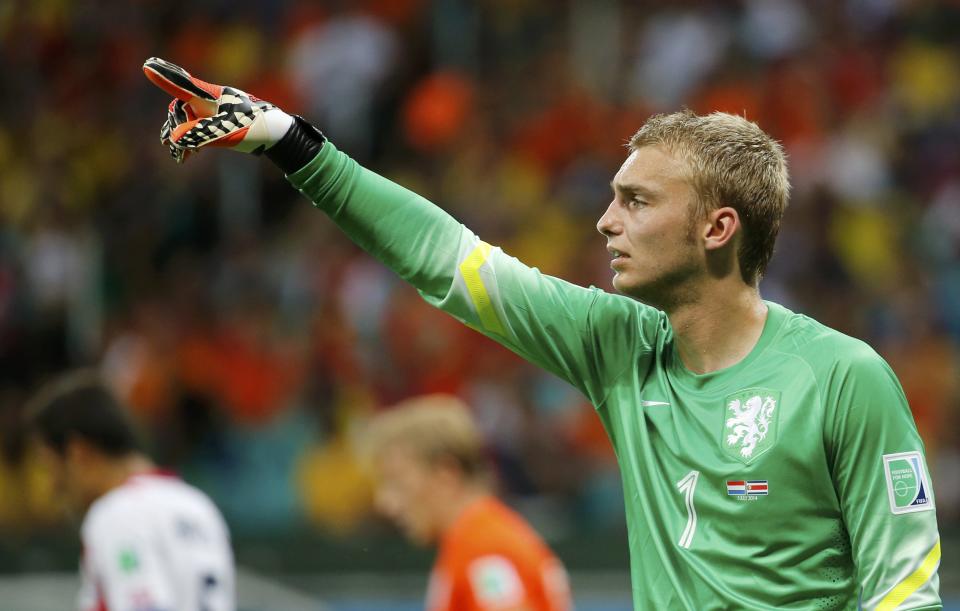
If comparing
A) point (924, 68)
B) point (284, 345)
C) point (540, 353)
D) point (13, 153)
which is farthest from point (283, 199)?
point (540, 353)

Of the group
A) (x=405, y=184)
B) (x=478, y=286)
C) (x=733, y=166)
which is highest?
(x=405, y=184)

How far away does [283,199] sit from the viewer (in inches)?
452

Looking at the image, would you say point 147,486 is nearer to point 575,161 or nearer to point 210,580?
point 210,580

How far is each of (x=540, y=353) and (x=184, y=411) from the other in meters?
7.43

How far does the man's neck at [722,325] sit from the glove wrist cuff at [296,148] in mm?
847

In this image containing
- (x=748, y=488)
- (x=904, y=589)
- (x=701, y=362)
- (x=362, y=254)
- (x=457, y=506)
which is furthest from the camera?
(x=362, y=254)

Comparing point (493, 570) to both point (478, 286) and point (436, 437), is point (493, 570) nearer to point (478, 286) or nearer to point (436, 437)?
point (436, 437)

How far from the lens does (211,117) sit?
3039mm

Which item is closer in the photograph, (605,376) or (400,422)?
(605,376)

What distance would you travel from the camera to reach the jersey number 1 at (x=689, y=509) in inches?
115

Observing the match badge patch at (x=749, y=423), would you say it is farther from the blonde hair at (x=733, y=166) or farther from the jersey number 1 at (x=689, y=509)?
the blonde hair at (x=733, y=166)

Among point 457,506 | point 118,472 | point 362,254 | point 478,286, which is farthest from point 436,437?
point 362,254

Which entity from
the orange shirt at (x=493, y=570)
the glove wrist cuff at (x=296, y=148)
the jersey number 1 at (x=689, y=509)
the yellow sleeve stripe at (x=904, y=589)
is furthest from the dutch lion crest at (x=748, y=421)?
the orange shirt at (x=493, y=570)

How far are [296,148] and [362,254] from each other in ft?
25.5
